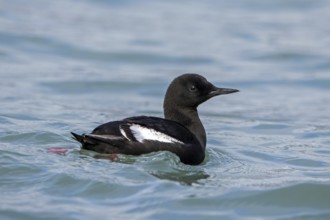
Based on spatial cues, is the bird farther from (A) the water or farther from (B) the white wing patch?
(A) the water

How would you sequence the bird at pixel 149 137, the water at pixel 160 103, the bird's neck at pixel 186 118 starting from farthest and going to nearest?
the bird's neck at pixel 186 118
the bird at pixel 149 137
the water at pixel 160 103

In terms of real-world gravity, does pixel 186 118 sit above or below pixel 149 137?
above

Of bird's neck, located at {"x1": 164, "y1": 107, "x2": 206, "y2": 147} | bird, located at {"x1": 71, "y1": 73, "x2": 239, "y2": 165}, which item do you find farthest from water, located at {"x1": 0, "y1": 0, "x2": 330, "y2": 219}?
bird's neck, located at {"x1": 164, "y1": 107, "x2": 206, "y2": 147}

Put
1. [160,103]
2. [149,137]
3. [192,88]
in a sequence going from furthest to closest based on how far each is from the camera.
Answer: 1. [160,103]
2. [192,88]
3. [149,137]

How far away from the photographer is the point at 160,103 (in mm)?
16078

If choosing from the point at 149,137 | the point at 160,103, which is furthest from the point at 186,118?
the point at 160,103

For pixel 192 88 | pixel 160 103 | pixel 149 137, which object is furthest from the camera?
pixel 160 103

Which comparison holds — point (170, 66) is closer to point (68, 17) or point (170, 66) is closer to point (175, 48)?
point (175, 48)

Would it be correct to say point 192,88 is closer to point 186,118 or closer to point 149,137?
point 186,118

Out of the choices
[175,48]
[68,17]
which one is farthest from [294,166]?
[68,17]

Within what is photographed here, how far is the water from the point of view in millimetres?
9391

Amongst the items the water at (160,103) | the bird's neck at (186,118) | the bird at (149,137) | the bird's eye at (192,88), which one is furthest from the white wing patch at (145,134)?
the bird's eye at (192,88)

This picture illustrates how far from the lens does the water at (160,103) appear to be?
939 cm

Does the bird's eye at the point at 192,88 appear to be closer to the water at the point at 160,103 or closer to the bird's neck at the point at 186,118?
the bird's neck at the point at 186,118
